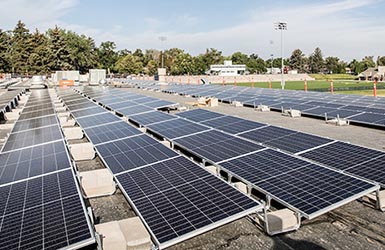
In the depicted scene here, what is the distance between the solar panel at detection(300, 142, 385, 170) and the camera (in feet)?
29.5

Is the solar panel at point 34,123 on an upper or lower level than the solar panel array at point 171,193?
upper

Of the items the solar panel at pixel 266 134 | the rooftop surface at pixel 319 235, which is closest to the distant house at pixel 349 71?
the solar panel at pixel 266 134

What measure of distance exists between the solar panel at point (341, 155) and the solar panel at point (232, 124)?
3.96m

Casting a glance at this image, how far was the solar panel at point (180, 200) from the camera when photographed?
6.00m

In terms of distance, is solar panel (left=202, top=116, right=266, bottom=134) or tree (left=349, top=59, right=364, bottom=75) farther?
tree (left=349, top=59, right=364, bottom=75)

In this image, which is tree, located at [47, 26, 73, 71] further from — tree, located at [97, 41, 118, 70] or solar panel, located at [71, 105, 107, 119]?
solar panel, located at [71, 105, 107, 119]

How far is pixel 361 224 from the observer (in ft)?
24.5

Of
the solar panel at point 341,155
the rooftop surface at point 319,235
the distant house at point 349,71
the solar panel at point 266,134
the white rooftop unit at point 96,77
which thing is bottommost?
the rooftop surface at point 319,235

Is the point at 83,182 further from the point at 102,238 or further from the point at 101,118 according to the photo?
the point at 101,118

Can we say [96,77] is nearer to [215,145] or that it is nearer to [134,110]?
[134,110]

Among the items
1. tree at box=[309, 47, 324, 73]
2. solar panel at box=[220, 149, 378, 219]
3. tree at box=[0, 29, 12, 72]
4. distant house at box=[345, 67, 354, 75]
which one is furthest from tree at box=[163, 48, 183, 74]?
solar panel at box=[220, 149, 378, 219]

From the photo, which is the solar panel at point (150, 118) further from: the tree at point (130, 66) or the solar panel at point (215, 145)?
the tree at point (130, 66)

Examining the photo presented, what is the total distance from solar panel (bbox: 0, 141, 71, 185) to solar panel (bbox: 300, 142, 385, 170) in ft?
22.9

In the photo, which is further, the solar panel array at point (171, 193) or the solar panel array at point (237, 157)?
the solar panel array at point (237, 157)
